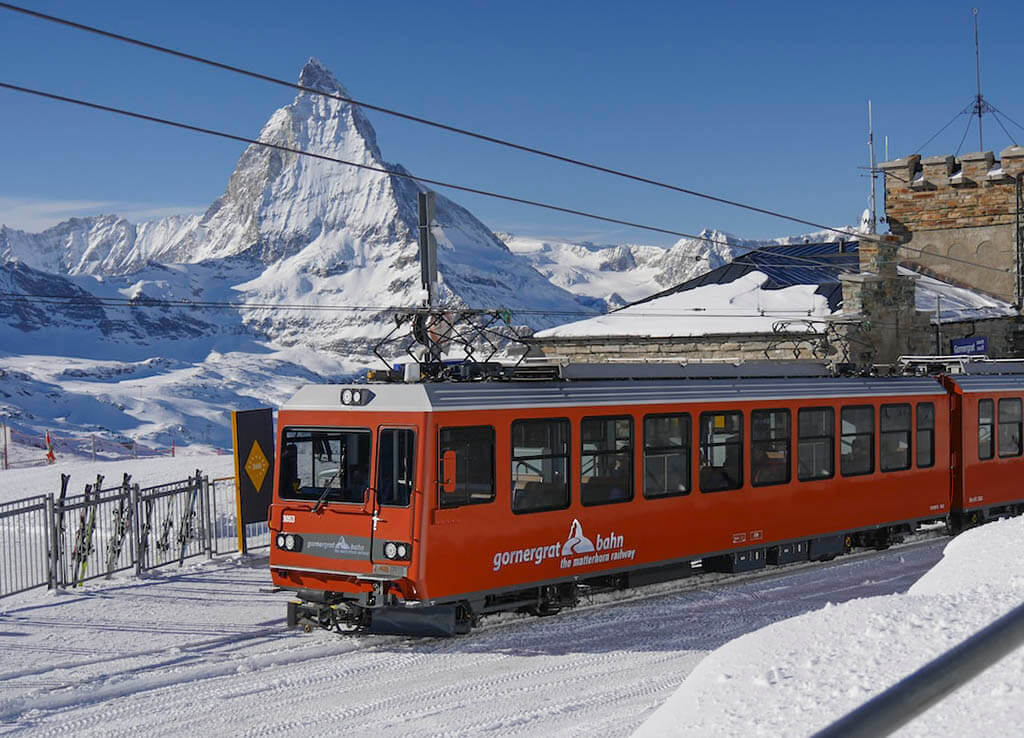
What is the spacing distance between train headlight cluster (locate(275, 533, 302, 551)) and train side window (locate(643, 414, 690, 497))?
13.0ft

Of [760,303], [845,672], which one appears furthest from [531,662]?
[760,303]

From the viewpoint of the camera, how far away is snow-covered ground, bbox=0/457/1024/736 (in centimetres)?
658

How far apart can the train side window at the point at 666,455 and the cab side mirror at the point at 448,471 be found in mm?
2810

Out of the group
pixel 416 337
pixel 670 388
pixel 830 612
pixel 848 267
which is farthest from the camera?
pixel 848 267

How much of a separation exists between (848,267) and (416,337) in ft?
Answer: 70.8

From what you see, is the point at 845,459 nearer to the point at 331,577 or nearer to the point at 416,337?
the point at 416,337

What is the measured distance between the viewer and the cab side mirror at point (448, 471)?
10969mm

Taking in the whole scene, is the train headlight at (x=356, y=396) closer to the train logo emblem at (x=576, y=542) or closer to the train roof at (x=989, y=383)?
the train logo emblem at (x=576, y=542)

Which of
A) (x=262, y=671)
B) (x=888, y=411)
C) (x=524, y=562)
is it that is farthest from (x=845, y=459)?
(x=262, y=671)

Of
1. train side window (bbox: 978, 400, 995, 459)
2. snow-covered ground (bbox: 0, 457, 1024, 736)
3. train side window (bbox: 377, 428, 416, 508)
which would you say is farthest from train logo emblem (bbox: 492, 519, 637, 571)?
train side window (bbox: 978, 400, 995, 459)

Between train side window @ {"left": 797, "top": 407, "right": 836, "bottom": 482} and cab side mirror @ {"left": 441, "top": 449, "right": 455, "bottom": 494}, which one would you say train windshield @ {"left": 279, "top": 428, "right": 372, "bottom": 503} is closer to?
cab side mirror @ {"left": 441, "top": 449, "right": 455, "bottom": 494}

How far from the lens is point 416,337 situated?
46.5 ft

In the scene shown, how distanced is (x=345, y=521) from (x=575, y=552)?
2.56m

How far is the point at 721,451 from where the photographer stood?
45.5 feet
